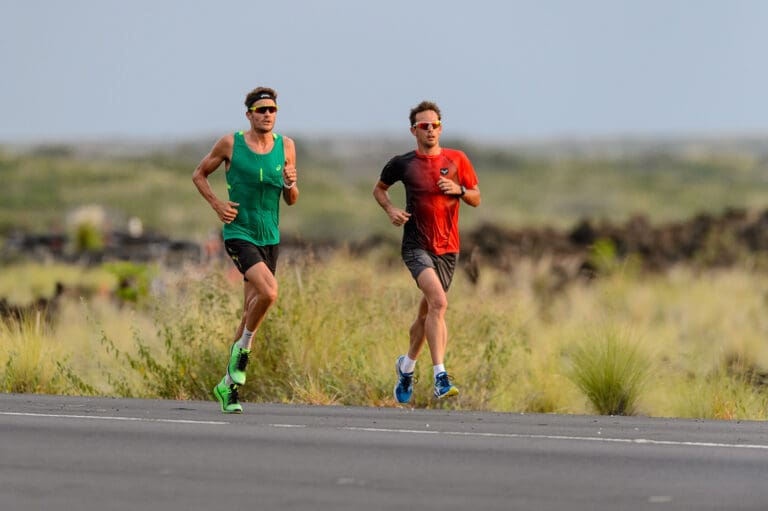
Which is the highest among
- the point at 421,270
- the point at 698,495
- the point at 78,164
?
the point at 78,164

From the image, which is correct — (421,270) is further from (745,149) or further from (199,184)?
(745,149)

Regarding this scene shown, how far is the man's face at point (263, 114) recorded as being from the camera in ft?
42.4

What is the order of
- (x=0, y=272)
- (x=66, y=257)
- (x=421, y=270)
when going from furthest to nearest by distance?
(x=66, y=257)
(x=0, y=272)
(x=421, y=270)

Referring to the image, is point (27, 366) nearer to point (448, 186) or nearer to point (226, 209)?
point (226, 209)

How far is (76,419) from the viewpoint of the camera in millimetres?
12453

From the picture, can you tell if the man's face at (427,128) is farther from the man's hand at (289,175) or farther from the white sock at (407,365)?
the white sock at (407,365)

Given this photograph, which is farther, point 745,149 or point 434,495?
point 745,149

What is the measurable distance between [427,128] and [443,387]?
207 cm

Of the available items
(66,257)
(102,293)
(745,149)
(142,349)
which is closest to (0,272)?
(66,257)

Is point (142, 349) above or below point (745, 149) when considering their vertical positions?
below

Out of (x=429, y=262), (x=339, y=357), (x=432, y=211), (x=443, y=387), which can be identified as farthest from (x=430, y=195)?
(x=339, y=357)

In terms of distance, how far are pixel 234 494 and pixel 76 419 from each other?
13.9 ft

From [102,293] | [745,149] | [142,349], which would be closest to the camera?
[142,349]

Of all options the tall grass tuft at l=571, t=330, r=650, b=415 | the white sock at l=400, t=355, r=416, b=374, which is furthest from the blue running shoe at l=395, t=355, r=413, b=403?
the tall grass tuft at l=571, t=330, r=650, b=415
